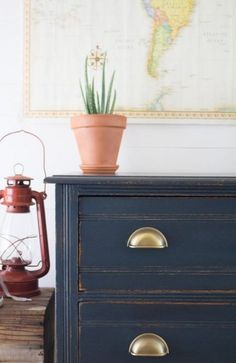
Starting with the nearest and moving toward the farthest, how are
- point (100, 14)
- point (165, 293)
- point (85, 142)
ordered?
1. point (165, 293)
2. point (85, 142)
3. point (100, 14)

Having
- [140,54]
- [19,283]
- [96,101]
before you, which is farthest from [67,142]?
[19,283]

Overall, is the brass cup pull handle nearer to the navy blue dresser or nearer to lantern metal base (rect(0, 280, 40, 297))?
the navy blue dresser

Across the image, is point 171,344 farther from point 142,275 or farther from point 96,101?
point 96,101

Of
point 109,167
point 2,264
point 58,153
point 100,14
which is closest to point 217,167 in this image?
point 109,167

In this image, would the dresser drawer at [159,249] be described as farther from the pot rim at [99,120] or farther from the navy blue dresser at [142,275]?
the pot rim at [99,120]

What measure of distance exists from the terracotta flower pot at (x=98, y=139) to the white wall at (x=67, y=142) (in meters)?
0.26

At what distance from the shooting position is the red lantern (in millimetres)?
1354

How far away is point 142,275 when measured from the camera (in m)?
1.11

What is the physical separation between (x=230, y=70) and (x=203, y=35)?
→ 170mm

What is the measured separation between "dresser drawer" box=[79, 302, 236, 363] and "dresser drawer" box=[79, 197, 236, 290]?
0.06 metres

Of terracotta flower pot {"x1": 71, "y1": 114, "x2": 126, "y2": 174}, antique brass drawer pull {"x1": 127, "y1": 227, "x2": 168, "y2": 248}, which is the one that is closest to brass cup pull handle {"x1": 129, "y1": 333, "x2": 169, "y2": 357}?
antique brass drawer pull {"x1": 127, "y1": 227, "x2": 168, "y2": 248}

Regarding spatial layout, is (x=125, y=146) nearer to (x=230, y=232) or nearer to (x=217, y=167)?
(x=217, y=167)

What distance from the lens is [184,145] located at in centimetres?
166

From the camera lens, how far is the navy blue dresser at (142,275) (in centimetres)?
111
